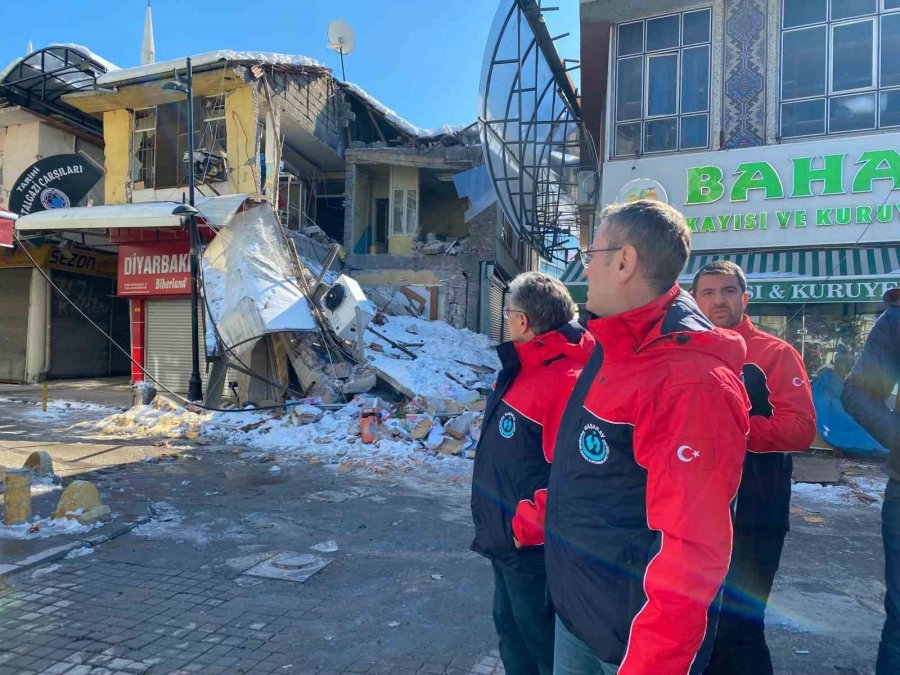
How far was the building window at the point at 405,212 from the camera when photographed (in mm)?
18953

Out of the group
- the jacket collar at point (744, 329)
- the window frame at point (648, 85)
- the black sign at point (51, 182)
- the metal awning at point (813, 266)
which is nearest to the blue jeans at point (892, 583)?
the jacket collar at point (744, 329)

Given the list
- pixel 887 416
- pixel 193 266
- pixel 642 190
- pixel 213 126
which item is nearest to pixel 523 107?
pixel 642 190

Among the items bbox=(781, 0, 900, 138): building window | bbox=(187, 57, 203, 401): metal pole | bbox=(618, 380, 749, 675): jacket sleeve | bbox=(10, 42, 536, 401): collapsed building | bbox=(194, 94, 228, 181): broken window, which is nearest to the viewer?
bbox=(618, 380, 749, 675): jacket sleeve

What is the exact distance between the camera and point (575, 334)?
251cm

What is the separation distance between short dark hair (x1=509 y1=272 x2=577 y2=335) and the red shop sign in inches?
548

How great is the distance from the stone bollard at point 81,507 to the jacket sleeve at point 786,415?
17.6 feet

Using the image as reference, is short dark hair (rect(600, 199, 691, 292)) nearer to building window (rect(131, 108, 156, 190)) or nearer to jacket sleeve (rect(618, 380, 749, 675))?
jacket sleeve (rect(618, 380, 749, 675))

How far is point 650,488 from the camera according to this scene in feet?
4.73

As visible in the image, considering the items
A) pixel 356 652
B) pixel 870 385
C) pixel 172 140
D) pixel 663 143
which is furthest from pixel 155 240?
pixel 870 385

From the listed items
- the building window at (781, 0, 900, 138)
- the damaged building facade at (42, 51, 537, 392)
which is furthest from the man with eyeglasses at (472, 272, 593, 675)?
the damaged building facade at (42, 51, 537, 392)

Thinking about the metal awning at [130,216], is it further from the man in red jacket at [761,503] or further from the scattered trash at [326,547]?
the man in red jacket at [761,503]

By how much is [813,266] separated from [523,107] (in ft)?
21.0

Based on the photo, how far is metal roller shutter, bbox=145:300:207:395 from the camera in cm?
1534

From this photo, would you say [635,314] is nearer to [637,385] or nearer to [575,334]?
[637,385]
